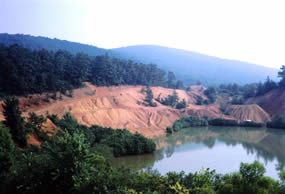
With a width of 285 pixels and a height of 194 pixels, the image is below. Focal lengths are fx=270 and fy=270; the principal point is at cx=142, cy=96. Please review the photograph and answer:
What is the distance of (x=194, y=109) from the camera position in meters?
56.4

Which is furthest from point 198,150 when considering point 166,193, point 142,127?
point 166,193

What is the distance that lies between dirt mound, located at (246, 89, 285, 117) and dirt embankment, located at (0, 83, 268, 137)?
329 centimetres

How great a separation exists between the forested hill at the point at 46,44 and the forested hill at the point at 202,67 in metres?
16.4

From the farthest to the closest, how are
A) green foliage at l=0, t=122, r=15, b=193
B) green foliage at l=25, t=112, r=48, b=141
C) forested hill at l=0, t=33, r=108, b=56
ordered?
forested hill at l=0, t=33, r=108, b=56 → green foliage at l=25, t=112, r=48, b=141 → green foliage at l=0, t=122, r=15, b=193

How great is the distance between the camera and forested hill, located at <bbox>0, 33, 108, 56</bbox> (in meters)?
127

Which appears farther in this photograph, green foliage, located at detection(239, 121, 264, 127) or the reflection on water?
green foliage, located at detection(239, 121, 264, 127)

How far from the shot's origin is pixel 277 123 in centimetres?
4825

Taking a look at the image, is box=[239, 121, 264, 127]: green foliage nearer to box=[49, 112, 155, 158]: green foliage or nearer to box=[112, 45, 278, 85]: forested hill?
box=[49, 112, 155, 158]: green foliage

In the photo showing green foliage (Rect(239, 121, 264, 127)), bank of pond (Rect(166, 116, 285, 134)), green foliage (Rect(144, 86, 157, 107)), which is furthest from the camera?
green foliage (Rect(144, 86, 157, 107))

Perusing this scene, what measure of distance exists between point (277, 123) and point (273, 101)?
37.2ft

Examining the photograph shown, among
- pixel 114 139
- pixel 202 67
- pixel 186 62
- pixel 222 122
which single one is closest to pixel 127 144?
pixel 114 139

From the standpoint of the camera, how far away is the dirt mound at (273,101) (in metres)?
54.6

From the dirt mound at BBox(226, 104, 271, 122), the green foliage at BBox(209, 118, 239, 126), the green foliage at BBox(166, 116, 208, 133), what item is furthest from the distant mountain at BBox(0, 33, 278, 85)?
the green foliage at BBox(166, 116, 208, 133)

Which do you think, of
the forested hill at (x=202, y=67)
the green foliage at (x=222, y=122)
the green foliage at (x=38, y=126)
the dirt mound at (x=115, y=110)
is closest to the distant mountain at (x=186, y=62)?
the forested hill at (x=202, y=67)
